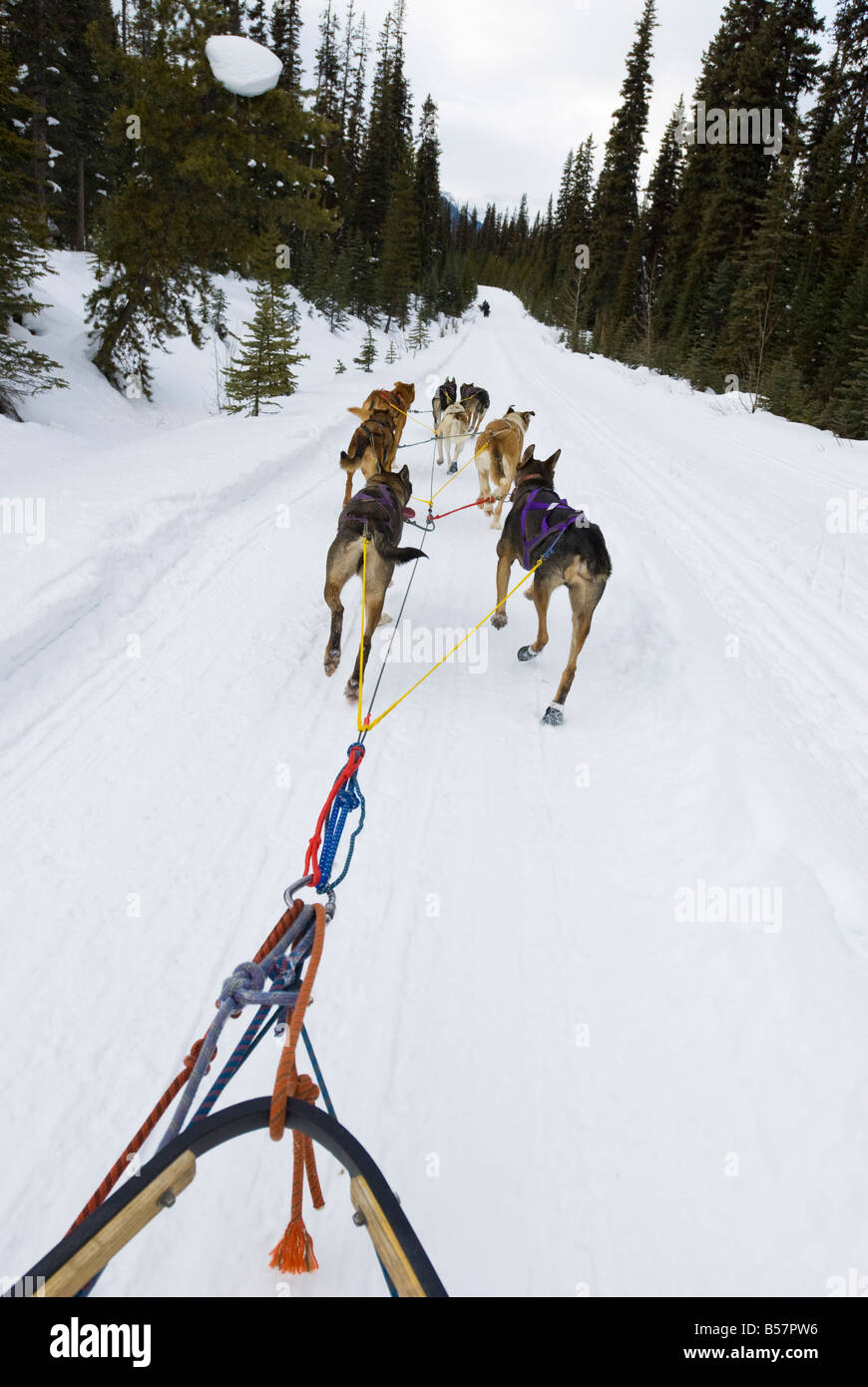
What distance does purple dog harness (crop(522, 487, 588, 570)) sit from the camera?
4.10 metres

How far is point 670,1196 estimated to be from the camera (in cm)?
181

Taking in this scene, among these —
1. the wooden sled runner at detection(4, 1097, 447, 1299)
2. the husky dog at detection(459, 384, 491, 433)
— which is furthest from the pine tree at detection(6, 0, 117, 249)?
the wooden sled runner at detection(4, 1097, 447, 1299)

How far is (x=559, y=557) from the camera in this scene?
13.3 feet

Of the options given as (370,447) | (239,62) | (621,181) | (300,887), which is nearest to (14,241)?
(239,62)

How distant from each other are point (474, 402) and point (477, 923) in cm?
954

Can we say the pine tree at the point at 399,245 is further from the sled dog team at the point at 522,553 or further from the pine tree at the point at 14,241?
the sled dog team at the point at 522,553

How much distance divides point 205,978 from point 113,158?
32225 mm

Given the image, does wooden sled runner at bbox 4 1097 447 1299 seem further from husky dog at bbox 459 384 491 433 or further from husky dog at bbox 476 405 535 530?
husky dog at bbox 459 384 491 433

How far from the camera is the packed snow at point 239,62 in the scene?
33.4 ft

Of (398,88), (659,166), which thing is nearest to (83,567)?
(659,166)

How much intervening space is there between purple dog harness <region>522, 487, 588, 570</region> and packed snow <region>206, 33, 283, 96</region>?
35.3 ft

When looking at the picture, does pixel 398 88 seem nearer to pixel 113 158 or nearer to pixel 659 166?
pixel 659 166

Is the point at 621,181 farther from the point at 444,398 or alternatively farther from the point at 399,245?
the point at 444,398

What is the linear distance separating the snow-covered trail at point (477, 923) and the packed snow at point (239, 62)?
971 centimetres
